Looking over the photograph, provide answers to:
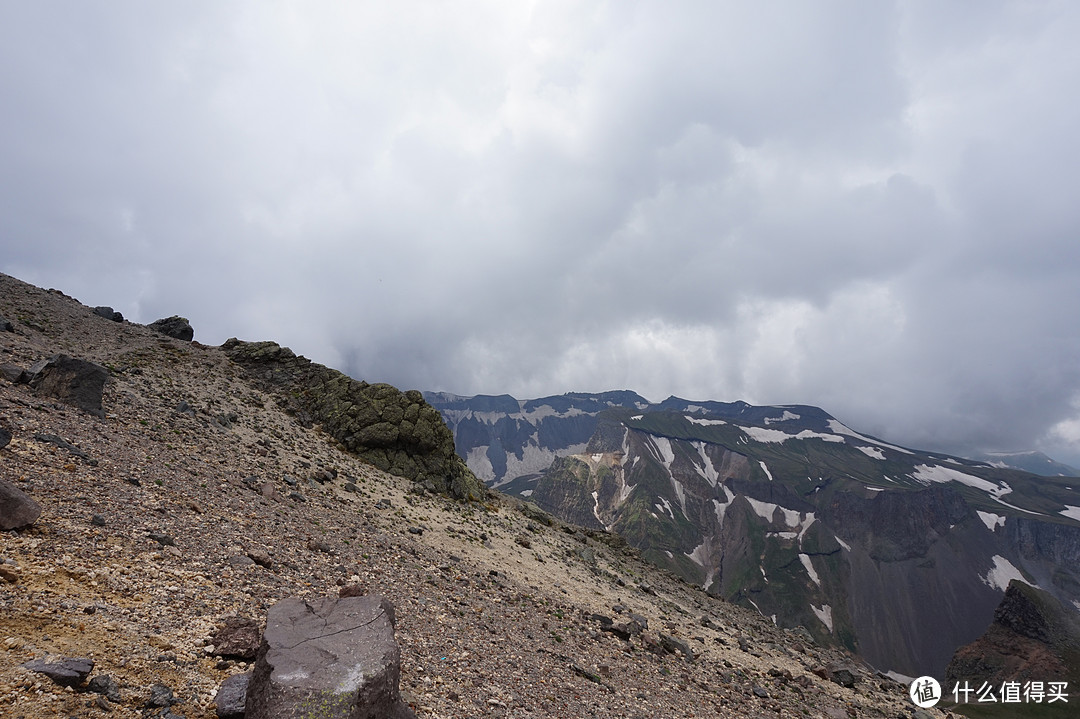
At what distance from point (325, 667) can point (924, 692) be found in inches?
1547

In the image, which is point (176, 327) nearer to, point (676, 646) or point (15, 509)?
point (15, 509)

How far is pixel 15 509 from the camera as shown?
444 inches

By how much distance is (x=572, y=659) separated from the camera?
17.8 meters

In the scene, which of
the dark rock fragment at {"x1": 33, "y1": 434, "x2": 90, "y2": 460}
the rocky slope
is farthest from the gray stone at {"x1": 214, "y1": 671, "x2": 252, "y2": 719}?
the dark rock fragment at {"x1": 33, "y1": 434, "x2": 90, "y2": 460}

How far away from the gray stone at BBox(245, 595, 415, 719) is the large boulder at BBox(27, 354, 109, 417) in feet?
64.7

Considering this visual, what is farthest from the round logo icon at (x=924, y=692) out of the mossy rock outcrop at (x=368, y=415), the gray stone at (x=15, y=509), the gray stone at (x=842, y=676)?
the gray stone at (x=15, y=509)

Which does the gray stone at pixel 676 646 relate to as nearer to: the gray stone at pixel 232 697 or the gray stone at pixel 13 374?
the gray stone at pixel 232 697

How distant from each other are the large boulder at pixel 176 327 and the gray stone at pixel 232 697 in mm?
61313

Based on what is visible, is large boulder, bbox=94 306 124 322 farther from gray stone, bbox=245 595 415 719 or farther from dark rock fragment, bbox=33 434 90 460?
gray stone, bbox=245 595 415 719

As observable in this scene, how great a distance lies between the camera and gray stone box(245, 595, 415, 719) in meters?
7.91

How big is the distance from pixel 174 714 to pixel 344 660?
270cm

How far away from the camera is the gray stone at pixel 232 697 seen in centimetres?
817

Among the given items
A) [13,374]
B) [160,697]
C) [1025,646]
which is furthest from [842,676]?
[1025,646]

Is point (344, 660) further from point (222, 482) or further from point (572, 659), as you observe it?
point (222, 482)
